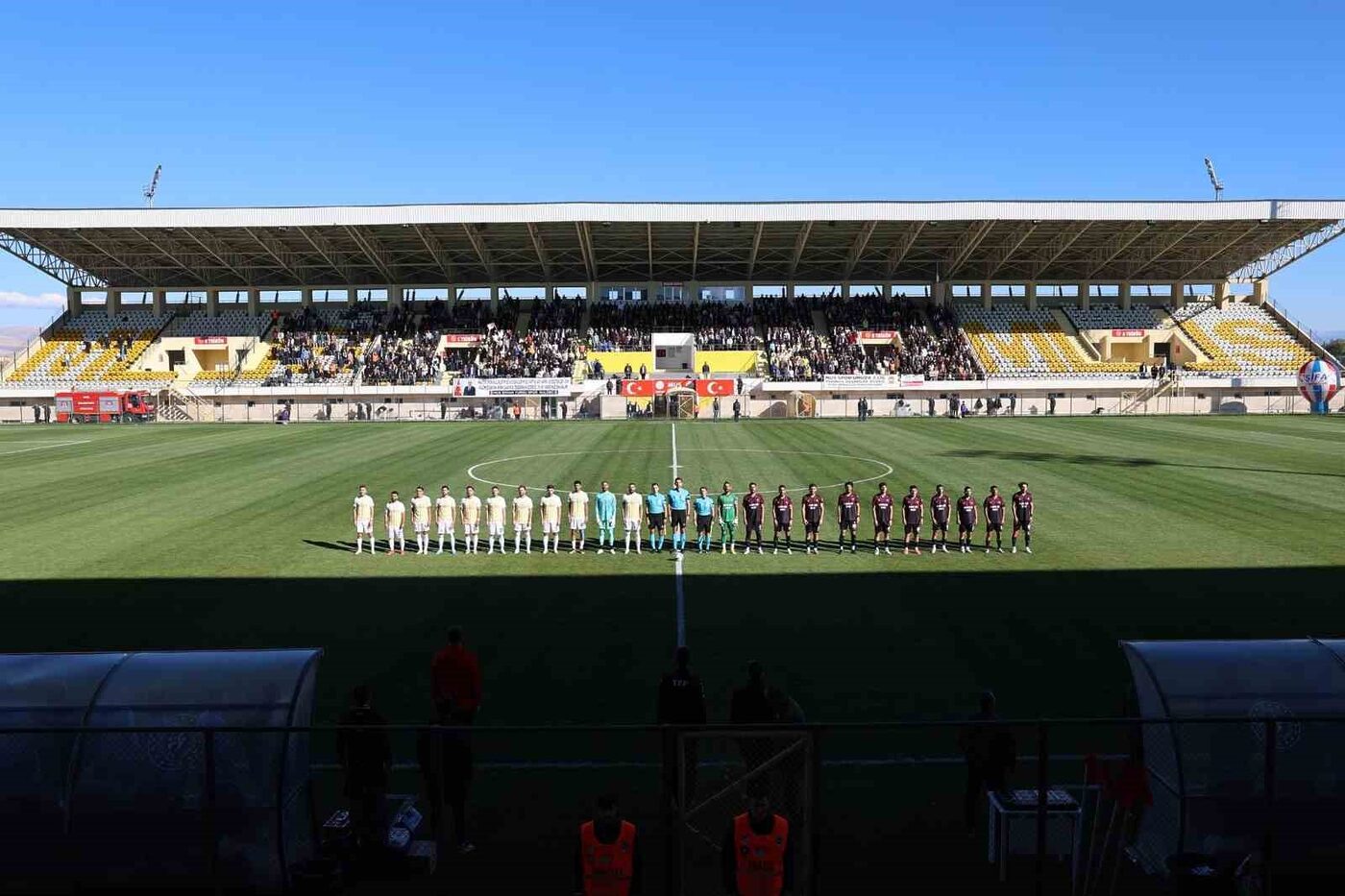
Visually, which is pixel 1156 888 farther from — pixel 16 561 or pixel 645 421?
pixel 645 421

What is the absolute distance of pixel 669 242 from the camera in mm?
66562

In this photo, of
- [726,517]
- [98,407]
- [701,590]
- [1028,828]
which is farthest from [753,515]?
[98,407]

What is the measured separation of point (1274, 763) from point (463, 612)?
10.5 metres

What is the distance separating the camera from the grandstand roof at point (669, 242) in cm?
5991

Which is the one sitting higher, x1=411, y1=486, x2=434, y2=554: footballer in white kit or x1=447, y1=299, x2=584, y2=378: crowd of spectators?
x1=447, y1=299, x2=584, y2=378: crowd of spectators

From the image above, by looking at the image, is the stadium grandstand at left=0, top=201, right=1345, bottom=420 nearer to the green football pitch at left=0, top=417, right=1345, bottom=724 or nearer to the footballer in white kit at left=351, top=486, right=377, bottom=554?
the green football pitch at left=0, top=417, right=1345, bottom=724

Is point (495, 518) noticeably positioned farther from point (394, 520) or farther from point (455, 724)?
point (455, 724)

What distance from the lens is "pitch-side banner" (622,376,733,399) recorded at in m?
60.1

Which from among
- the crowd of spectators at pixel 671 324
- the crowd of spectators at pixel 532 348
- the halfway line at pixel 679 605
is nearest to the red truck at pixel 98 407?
the crowd of spectators at pixel 532 348

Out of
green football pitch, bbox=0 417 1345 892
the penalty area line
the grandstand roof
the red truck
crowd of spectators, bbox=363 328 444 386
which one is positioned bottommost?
green football pitch, bbox=0 417 1345 892

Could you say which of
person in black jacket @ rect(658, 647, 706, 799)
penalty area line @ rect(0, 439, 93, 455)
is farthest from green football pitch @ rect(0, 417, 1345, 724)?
penalty area line @ rect(0, 439, 93, 455)

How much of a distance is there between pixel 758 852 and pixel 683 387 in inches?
2166

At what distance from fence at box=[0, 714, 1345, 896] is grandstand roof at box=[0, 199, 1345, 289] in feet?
180

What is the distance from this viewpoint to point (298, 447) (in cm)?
3916
